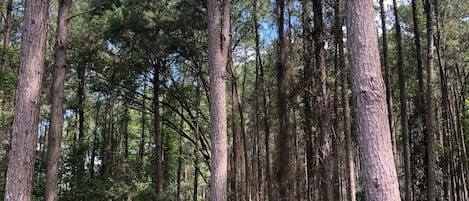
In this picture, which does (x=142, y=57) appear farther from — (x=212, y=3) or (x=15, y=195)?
(x=15, y=195)

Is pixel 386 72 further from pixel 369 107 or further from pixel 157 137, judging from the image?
pixel 369 107

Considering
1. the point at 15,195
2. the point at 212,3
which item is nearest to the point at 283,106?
the point at 212,3

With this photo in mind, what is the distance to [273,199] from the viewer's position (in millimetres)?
12125

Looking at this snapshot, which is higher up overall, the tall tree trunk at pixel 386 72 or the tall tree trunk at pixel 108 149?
the tall tree trunk at pixel 386 72

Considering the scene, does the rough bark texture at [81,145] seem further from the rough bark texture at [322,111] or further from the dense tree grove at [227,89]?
the rough bark texture at [322,111]

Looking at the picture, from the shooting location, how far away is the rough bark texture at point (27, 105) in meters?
5.43

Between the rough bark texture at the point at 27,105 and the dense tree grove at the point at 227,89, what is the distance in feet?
0.05

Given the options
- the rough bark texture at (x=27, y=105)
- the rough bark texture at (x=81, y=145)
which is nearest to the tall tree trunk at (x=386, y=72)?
the rough bark texture at (x=27, y=105)

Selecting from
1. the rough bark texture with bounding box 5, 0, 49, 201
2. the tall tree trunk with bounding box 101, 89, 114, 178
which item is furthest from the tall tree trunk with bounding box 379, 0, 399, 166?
the tall tree trunk with bounding box 101, 89, 114, 178

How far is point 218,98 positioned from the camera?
7.10 metres

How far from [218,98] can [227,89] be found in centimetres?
1113

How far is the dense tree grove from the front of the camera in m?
5.54

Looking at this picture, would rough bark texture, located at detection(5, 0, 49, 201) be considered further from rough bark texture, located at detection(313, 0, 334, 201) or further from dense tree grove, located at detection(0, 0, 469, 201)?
rough bark texture, located at detection(313, 0, 334, 201)

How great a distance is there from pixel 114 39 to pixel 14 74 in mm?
3608
